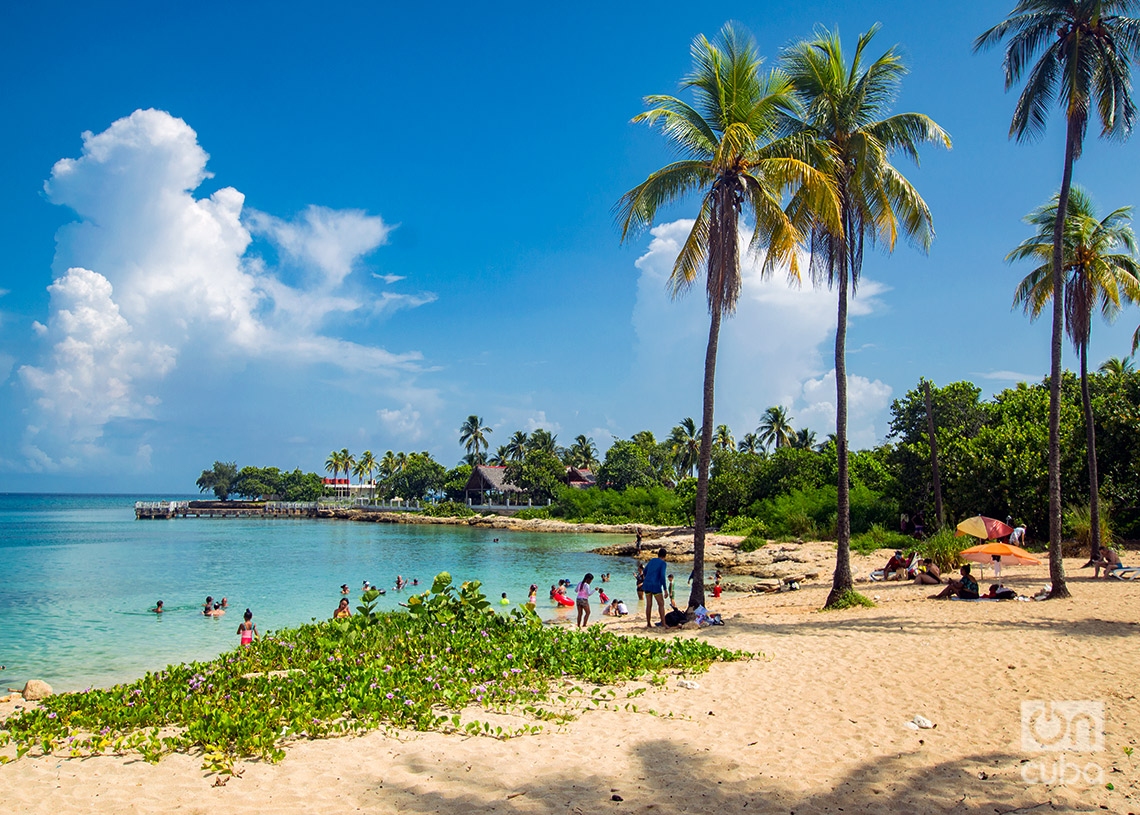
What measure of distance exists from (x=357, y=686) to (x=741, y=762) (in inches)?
173

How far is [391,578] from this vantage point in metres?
30.7

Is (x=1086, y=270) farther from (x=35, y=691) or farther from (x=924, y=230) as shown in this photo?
(x=35, y=691)

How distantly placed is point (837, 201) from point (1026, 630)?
8.48 metres

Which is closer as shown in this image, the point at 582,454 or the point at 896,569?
the point at 896,569

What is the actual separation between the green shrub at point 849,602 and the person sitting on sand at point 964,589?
5.91ft

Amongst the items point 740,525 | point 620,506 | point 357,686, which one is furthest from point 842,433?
point 620,506

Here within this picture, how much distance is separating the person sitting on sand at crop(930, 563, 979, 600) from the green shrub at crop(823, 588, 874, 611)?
1.80 metres

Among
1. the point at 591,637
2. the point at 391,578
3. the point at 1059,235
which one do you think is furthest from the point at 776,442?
Answer: the point at 591,637

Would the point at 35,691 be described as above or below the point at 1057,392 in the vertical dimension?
below

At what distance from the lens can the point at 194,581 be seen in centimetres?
2950

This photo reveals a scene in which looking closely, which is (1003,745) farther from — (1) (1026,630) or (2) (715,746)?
(1) (1026,630)

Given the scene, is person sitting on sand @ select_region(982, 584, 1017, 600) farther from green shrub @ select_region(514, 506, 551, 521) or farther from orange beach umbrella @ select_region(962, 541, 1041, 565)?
green shrub @ select_region(514, 506, 551, 521)

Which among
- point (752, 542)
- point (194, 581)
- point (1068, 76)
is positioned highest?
point (1068, 76)

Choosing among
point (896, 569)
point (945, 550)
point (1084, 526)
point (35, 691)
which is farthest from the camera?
point (1084, 526)
